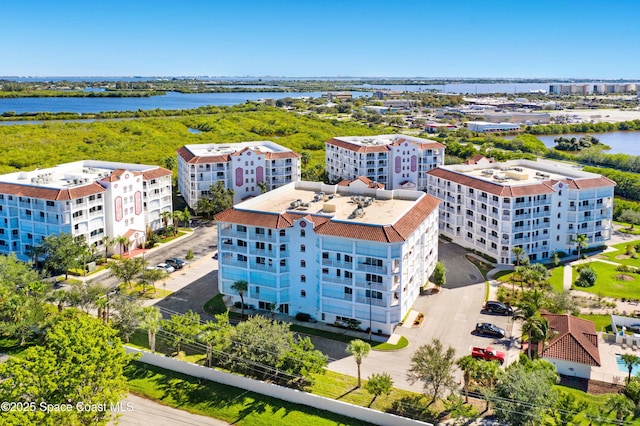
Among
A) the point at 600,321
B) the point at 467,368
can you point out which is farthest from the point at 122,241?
the point at 600,321

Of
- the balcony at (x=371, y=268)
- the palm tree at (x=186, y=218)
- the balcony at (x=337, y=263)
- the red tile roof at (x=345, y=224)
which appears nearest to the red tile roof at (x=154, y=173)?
the palm tree at (x=186, y=218)

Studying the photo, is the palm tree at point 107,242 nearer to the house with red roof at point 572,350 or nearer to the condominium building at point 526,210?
the condominium building at point 526,210

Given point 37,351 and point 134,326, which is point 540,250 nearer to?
point 134,326

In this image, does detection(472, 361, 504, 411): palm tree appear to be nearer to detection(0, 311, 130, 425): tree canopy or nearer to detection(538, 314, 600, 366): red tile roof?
detection(538, 314, 600, 366): red tile roof

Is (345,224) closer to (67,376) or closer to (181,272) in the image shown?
(181,272)

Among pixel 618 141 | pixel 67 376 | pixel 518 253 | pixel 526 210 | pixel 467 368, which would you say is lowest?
pixel 467 368

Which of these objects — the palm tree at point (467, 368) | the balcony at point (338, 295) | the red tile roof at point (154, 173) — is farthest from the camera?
the red tile roof at point (154, 173)

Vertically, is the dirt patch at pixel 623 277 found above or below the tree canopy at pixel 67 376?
below

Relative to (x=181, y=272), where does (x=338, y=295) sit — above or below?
Answer: above
